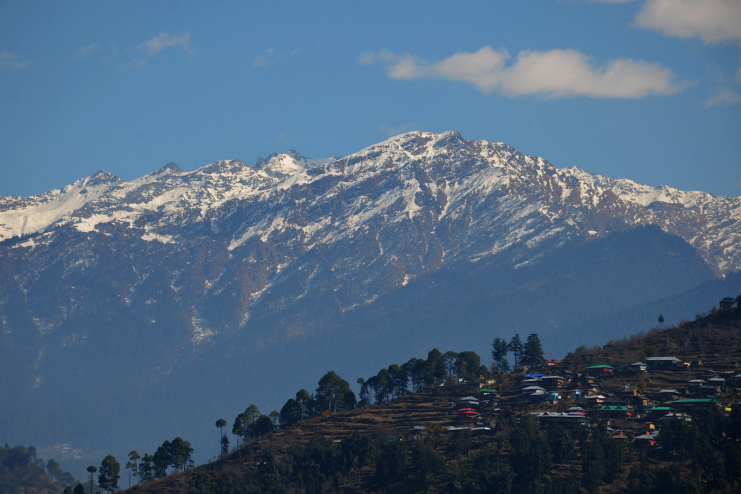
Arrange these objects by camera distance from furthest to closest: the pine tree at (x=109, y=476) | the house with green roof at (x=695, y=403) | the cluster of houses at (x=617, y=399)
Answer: the pine tree at (x=109, y=476) → the cluster of houses at (x=617, y=399) → the house with green roof at (x=695, y=403)

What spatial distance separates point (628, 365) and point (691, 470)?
52843 millimetres

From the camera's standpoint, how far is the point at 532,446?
160250 millimetres

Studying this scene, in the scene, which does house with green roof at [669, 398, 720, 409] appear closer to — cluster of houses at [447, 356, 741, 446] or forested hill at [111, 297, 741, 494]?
cluster of houses at [447, 356, 741, 446]

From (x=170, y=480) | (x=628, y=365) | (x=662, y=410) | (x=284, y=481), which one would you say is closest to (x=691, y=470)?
(x=662, y=410)

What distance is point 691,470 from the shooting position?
14612 centimetres

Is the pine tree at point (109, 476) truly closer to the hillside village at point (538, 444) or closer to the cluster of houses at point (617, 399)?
the hillside village at point (538, 444)

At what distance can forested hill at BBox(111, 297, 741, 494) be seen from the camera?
150250mm

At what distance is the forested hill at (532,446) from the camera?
493 ft

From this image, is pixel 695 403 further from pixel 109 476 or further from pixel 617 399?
pixel 109 476

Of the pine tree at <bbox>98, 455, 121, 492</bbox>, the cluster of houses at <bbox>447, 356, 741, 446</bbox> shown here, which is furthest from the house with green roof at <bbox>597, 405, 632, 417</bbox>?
the pine tree at <bbox>98, 455, 121, 492</bbox>

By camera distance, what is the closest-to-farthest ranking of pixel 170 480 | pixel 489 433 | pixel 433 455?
pixel 433 455, pixel 489 433, pixel 170 480

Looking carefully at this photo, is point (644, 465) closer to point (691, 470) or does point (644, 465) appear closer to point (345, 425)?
point (691, 470)

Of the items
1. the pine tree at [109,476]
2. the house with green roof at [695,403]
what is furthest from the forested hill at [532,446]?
the pine tree at [109,476]

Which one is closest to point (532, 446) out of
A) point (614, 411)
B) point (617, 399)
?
point (614, 411)
